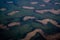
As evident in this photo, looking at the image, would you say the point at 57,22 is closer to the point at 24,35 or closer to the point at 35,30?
the point at 35,30

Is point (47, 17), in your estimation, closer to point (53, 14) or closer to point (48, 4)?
point (53, 14)

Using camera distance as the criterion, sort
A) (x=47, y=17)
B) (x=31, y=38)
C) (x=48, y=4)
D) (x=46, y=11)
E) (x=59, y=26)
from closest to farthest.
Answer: (x=31, y=38), (x=59, y=26), (x=47, y=17), (x=46, y=11), (x=48, y=4)

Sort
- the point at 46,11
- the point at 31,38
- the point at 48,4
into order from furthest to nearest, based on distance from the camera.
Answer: the point at 48,4, the point at 46,11, the point at 31,38

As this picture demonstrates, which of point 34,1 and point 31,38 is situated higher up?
point 34,1

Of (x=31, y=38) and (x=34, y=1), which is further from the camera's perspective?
(x=34, y=1)

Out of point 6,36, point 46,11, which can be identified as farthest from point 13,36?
point 46,11

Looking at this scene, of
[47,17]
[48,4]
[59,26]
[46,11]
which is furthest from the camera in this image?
[48,4]

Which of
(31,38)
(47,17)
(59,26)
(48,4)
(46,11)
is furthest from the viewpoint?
(48,4)

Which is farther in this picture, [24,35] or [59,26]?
[59,26]

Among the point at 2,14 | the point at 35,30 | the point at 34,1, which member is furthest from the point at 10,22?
the point at 34,1
